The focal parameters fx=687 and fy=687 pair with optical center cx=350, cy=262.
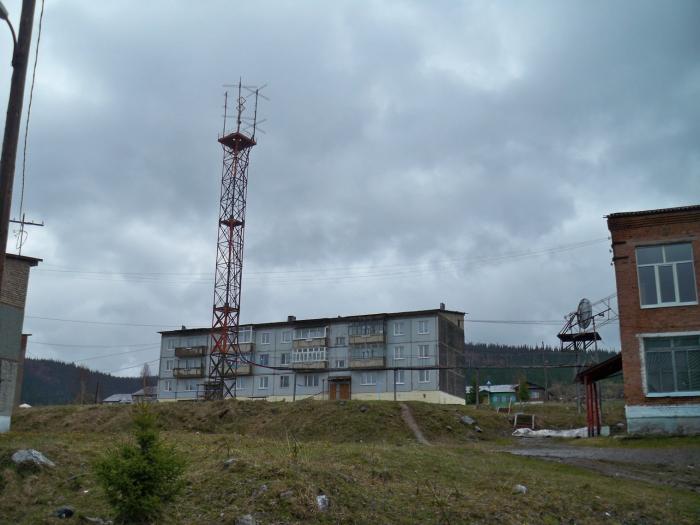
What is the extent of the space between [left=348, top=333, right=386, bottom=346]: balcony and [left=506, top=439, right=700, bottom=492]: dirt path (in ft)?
145

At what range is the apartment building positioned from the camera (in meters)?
66.9

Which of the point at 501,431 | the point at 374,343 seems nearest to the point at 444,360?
the point at 374,343

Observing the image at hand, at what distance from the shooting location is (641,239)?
28656mm

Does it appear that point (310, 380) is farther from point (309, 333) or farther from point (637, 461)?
point (637, 461)

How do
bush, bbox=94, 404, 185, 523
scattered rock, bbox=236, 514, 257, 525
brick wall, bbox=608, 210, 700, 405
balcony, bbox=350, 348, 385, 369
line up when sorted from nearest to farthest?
bush, bbox=94, 404, 185, 523
scattered rock, bbox=236, 514, 257, 525
brick wall, bbox=608, 210, 700, 405
balcony, bbox=350, 348, 385, 369

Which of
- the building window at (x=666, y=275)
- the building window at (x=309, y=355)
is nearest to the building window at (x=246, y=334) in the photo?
the building window at (x=309, y=355)

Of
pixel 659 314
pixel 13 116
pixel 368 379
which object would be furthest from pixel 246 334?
pixel 13 116

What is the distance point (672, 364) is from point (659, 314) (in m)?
2.04

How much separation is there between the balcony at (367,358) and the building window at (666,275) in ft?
140

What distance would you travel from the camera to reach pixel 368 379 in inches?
2726

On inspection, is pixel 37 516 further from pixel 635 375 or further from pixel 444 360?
pixel 444 360

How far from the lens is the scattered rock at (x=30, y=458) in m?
12.9

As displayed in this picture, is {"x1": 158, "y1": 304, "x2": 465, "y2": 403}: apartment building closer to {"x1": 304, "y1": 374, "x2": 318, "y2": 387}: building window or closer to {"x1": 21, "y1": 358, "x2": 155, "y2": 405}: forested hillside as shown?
{"x1": 304, "y1": 374, "x2": 318, "y2": 387}: building window

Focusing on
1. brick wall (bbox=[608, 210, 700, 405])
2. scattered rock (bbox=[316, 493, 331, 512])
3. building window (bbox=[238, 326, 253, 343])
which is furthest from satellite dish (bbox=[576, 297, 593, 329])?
building window (bbox=[238, 326, 253, 343])
